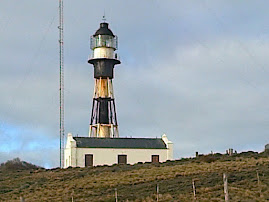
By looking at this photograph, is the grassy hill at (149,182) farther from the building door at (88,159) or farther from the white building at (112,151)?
the building door at (88,159)

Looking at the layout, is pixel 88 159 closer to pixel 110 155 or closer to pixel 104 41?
pixel 110 155

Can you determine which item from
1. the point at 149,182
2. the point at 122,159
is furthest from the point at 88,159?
the point at 149,182

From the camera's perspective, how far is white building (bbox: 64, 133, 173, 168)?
57.0m

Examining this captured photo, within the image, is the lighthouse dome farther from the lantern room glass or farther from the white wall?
the white wall

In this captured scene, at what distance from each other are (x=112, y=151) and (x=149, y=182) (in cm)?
1879

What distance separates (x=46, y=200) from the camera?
33844 mm

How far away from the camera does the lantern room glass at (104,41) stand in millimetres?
63781

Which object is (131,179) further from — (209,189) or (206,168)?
(209,189)

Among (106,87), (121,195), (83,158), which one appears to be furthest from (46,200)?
(106,87)

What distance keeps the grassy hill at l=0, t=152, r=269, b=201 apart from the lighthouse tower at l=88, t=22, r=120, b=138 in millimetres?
10491

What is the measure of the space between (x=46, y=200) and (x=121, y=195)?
4.01 m

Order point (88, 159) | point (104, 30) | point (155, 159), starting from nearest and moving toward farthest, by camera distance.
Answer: point (88, 159) → point (155, 159) → point (104, 30)

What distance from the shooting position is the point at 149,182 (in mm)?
38656

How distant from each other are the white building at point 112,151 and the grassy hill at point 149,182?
580 cm
